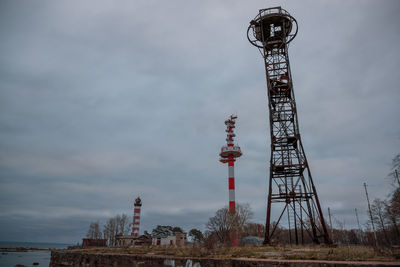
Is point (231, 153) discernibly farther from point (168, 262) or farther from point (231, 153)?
point (168, 262)

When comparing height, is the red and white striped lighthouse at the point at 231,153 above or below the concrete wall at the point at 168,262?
above

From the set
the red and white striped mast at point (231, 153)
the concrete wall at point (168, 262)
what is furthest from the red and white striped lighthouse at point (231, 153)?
the concrete wall at point (168, 262)

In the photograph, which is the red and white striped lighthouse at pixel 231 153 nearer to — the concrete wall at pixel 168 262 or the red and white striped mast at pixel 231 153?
the red and white striped mast at pixel 231 153

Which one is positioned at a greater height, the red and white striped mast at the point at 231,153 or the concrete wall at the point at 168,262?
the red and white striped mast at the point at 231,153

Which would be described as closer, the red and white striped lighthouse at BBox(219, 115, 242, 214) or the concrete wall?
the concrete wall

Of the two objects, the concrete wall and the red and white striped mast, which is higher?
the red and white striped mast

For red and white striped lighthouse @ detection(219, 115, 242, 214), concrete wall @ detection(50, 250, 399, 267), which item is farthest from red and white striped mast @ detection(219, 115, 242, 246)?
concrete wall @ detection(50, 250, 399, 267)

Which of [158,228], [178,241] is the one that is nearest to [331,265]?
[178,241]

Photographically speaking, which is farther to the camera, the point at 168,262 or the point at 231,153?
the point at 231,153

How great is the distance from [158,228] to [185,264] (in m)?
71.6

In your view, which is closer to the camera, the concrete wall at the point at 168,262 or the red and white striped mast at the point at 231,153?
the concrete wall at the point at 168,262

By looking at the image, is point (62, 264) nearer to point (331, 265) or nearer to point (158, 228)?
point (331, 265)

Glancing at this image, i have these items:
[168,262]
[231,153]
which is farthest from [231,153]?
[168,262]

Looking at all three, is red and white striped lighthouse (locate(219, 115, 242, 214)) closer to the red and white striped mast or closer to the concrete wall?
the red and white striped mast
